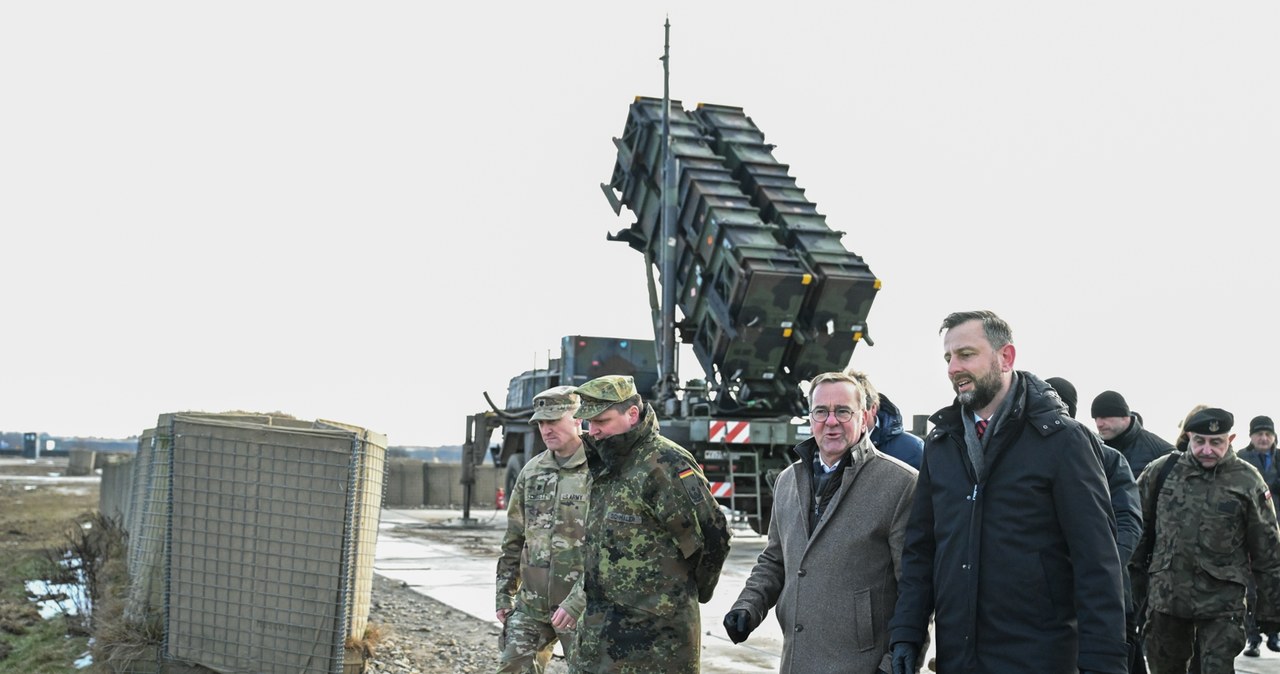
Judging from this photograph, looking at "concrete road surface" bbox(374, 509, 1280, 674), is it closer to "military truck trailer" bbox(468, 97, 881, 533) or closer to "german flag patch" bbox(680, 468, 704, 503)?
"military truck trailer" bbox(468, 97, 881, 533)

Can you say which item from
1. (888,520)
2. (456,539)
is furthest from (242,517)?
(456,539)

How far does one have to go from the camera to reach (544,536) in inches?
232

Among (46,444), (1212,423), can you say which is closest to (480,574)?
(1212,423)

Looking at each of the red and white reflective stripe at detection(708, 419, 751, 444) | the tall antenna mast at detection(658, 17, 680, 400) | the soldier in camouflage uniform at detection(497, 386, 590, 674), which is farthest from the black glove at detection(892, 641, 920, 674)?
the tall antenna mast at detection(658, 17, 680, 400)

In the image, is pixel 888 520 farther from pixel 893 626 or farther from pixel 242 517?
pixel 242 517

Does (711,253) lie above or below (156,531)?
above

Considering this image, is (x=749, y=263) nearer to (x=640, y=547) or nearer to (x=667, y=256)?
(x=667, y=256)

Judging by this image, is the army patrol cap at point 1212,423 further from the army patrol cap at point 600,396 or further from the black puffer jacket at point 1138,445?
the army patrol cap at point 600,396

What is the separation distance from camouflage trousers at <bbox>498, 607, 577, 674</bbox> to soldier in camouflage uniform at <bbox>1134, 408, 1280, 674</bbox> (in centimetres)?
301

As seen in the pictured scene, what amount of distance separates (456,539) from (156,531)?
11306 mm

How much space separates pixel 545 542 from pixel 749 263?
8461 mm

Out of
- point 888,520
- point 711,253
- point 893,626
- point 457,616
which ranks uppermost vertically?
point 711,253

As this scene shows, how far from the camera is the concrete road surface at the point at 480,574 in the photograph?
8352 mm

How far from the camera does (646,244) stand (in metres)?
16.5
